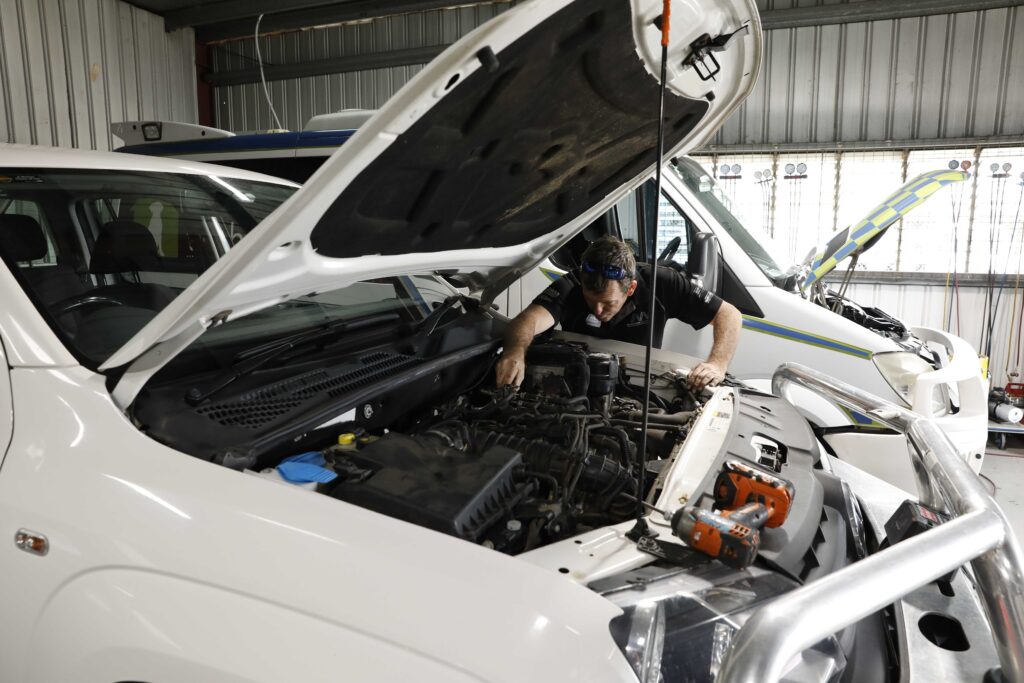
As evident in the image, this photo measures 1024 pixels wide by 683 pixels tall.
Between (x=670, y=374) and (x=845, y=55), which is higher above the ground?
(x=845, y=55)

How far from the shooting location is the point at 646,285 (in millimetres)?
3449

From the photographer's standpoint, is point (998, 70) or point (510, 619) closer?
point (510, 619)

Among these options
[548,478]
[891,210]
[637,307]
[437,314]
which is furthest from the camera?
[891,210]

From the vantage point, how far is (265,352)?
1693mm

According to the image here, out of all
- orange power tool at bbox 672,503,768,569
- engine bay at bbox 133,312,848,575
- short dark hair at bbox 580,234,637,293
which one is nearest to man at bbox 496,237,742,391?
short dark hair at bbox 580,234,637,293

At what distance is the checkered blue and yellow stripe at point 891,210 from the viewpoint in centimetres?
388

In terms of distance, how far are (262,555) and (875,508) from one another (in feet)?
5.43

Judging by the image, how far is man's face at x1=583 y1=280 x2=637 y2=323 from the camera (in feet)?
9.36

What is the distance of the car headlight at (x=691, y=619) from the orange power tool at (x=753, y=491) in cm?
18

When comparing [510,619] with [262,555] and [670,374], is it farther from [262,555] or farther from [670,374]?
[670,374]

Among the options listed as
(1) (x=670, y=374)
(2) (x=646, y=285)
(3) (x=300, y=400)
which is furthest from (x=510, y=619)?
(2) (x=646, y=285)

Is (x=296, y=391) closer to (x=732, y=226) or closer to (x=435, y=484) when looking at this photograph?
(x=435, y=484)

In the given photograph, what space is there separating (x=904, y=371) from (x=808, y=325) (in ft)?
1.76

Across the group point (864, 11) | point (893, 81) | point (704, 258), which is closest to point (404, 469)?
point (704, 258)
